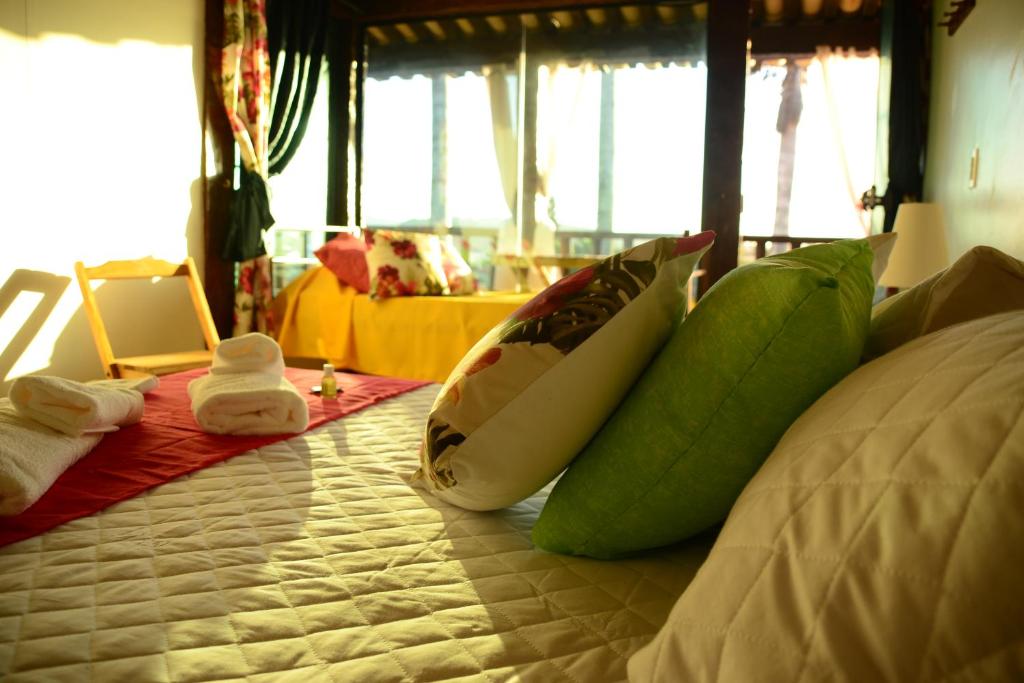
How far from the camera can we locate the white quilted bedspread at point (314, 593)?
788mm

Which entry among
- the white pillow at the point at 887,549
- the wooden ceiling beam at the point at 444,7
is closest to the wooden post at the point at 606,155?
the wooden ceiling beam at the point at 444,7

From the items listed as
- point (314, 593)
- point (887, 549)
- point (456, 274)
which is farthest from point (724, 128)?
point (887, 549)

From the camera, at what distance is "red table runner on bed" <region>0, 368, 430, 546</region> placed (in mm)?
1174

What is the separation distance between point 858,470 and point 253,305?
4067 millimetres

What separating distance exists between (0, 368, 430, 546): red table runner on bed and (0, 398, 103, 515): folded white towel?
0.02 meters

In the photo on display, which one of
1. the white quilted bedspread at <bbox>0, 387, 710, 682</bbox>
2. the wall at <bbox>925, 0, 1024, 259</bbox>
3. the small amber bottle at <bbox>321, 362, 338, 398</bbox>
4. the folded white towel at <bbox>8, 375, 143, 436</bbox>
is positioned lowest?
the white quilted bedspread at <bbox>0, 387, 710, 682</bbox>

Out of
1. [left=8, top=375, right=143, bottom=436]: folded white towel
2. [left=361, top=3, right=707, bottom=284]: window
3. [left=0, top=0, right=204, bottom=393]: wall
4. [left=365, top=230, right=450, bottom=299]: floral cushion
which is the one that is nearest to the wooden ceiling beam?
[left=361, top=3, right=707, bottom=284]: window

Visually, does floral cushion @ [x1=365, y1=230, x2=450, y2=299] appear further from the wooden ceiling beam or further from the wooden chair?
the wooden ceiling beam

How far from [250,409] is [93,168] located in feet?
7.62

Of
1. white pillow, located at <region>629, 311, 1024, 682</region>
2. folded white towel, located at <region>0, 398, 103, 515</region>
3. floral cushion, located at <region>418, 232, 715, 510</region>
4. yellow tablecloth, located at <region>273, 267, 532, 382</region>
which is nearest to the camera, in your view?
white pillow, located at <region>629, 311, 1024, 682</region>

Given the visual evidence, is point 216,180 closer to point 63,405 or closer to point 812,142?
point 63,405

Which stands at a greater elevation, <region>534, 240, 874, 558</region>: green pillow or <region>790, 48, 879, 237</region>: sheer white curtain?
<region>790, 48, 879, 237</region>: sheer white curtain

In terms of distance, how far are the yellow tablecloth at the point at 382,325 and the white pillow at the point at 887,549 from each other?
323 centimetres

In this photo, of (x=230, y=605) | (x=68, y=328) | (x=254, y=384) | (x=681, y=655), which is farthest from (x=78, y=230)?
(x=681, y=655)
